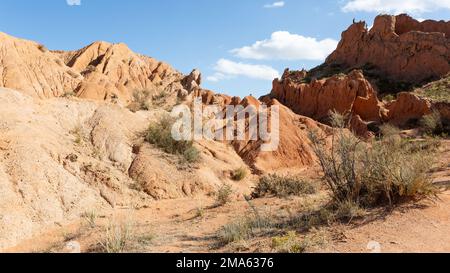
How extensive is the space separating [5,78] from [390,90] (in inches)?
1196

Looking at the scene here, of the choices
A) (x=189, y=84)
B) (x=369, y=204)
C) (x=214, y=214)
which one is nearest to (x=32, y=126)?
(x=214, y=214)

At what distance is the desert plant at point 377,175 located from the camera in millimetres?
6562

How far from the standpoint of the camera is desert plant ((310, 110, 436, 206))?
6.56 meters

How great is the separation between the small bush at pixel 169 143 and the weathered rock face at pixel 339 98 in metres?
14.5

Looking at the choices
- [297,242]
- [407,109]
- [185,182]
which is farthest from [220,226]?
[407,109]

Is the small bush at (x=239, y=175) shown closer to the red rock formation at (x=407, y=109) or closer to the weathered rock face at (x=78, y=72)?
the weathered rock face at (x=78, y=72)

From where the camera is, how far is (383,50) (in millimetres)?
40781

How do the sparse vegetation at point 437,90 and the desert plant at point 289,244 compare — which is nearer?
the desert plant at point 289,244

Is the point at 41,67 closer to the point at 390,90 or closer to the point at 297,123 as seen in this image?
the point at 297,123

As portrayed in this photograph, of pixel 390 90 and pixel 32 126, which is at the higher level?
pixel 390 90

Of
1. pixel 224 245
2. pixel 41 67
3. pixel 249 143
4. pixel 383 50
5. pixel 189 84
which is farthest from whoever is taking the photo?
pixel 383 50

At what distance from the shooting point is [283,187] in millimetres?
10727

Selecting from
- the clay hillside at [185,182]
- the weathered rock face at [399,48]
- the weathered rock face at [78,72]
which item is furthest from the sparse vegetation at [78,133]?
the weathered rock face at [399,48]

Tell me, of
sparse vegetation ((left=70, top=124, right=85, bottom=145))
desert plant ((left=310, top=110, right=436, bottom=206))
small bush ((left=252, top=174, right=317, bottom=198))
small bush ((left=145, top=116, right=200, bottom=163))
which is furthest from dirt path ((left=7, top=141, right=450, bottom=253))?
small bush ((left=145, top=116, right=200, bottom=163))
